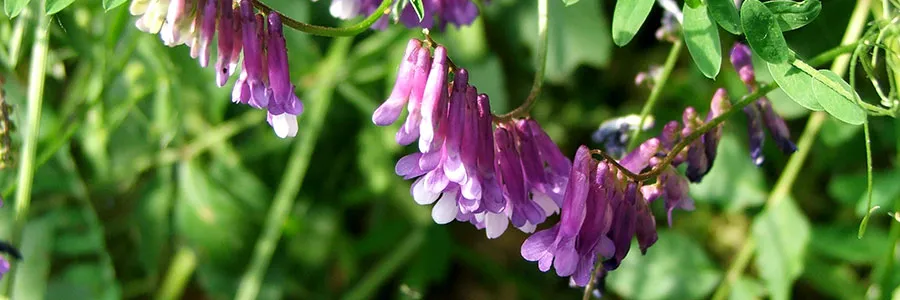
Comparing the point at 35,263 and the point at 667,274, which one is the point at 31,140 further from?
the point at 667,274

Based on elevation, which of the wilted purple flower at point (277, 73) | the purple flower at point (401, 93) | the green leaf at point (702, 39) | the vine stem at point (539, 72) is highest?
the wilted purple flower at point (277, 73)

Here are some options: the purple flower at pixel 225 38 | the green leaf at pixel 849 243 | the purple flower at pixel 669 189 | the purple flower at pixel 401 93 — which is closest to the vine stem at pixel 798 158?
the green leaf at pixel 849 243

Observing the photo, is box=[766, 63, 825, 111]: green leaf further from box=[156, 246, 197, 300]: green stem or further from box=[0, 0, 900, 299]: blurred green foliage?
box=[156, 246, 197, 300]: green stem

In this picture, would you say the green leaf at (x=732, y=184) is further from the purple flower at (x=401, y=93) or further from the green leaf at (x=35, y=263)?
the green leaf at (x=35, y=263)

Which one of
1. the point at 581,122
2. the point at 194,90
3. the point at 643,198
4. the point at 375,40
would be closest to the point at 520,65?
the point at 581,122

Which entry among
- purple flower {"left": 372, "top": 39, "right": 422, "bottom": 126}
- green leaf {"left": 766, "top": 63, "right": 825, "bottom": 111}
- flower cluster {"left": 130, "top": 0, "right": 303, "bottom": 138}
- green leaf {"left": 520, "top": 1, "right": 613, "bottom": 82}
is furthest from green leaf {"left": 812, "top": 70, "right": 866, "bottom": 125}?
green leaf {"left": 520, "top": 1, "right": 613, "bottom": 82}

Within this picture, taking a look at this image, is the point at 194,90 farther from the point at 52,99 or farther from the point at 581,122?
the point at 581,122
